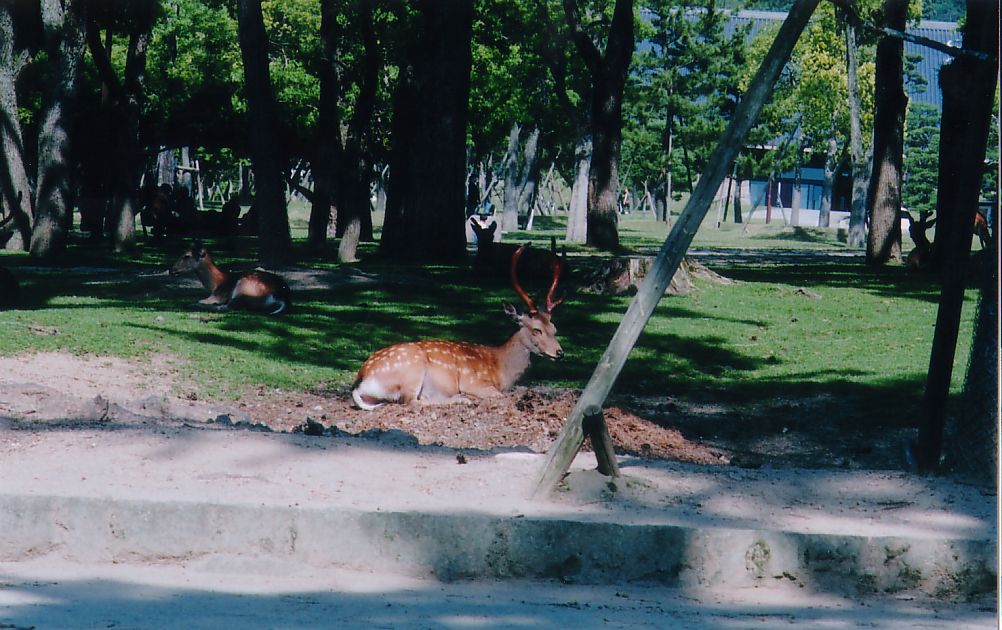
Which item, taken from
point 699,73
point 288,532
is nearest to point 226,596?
point 288,532

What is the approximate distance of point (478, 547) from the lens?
6.49m

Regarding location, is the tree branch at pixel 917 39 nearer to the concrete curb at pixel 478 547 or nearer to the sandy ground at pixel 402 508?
the sandy ground at pixel 402 508

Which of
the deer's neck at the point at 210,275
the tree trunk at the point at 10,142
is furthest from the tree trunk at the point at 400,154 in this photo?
the deer's neck at the point at 210,275

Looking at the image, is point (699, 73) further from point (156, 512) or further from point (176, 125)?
point (156, 512)

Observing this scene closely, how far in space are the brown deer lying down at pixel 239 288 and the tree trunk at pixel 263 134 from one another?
9.39 feet

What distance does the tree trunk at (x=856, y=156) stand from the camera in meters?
45.8

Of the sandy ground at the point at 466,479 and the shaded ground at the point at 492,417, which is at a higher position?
the sandy ground at the point at 466,479

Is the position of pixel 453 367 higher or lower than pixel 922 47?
lower

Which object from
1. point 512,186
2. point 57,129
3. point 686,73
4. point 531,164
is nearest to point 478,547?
point 57,129

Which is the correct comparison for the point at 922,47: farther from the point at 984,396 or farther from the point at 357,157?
the point at 984,396

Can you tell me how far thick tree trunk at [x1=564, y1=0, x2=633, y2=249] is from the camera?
3119 centimetres

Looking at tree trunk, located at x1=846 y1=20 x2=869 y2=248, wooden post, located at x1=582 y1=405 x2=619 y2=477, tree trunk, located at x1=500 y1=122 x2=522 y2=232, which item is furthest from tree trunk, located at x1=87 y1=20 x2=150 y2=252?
tree trunk, located at x1=500 y1=122 x2=522 y2=232

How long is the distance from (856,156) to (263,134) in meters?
30.5

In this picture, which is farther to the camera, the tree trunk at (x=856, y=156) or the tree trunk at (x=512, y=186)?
Result: the tree trunk at (x=512, y=186)
